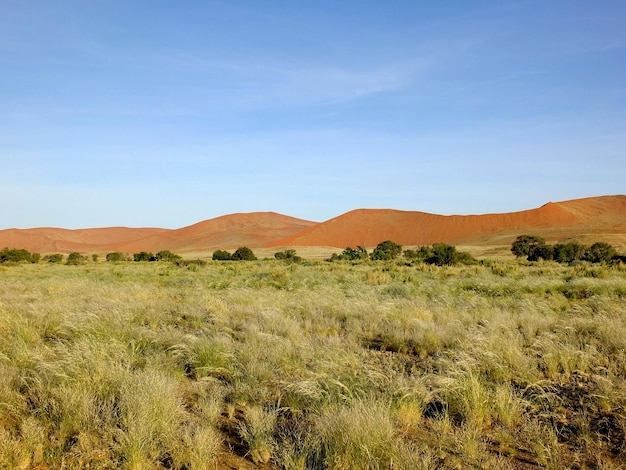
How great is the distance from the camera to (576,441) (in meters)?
3.79

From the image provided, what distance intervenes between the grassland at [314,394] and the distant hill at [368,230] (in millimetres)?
89216

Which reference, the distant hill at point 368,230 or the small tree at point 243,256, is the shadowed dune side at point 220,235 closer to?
the distant hill at point 368,230

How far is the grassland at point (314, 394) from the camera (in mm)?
3508

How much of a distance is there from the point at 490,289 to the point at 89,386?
12731 millimetres

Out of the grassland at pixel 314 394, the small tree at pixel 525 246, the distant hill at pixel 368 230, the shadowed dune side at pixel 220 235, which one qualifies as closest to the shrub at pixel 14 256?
the grassland at pixel 314 394

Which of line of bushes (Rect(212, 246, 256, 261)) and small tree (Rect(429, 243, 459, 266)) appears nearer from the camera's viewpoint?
small tree (Rect(429, 243, 459, 266))

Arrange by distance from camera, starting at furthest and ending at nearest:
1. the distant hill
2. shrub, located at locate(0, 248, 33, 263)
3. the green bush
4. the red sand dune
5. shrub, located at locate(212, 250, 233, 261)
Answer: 1. the red sand dune
2. the distant hill
3. shrub, located at locate(212, 250, 233, 261)
4. the green bush
5. shrub, located at locate(0, 248, 33, 263)

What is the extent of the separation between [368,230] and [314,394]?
393 ft

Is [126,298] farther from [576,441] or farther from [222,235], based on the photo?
[222,235]

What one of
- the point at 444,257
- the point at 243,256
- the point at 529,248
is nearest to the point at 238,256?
the point at 243,256

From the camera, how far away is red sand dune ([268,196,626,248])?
10834cm

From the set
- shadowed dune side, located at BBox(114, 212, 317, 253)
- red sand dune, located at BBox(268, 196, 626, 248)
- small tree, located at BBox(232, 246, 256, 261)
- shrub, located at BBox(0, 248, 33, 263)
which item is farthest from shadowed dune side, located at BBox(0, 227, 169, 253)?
small tree, located at BBox(232, 246, 256, 261)

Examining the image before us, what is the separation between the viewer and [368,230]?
123 m

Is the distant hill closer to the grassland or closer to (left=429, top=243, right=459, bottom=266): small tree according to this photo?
(left=429, top=243, right=459, bottom=266): small tree
